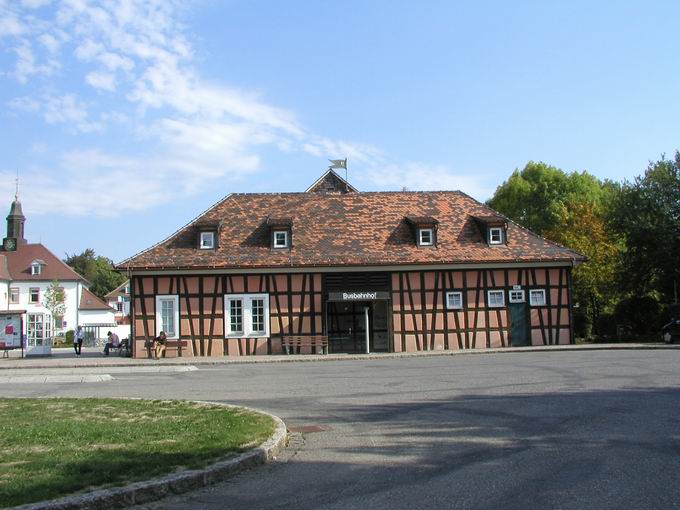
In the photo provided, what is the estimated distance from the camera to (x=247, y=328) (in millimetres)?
32750

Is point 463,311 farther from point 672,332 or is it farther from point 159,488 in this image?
point 159,488

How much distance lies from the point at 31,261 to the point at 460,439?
7386cm

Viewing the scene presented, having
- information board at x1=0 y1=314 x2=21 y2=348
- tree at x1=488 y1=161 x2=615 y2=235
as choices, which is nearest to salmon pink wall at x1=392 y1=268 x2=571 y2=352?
information board at x1=0 y1=314 x2=21 y2=348

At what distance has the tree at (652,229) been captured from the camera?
125 ft

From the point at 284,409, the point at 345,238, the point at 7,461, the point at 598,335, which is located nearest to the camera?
the point at 7,461

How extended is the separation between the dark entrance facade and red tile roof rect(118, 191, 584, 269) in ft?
3.04

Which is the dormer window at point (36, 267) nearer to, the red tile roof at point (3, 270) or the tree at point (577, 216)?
the red tile roof at point (3, 270)

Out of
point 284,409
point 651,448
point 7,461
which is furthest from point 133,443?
point 651,448

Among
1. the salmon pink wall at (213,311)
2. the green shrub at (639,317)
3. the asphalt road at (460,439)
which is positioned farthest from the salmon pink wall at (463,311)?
the asphalt road at (460,439)

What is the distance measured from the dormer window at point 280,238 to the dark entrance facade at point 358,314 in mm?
2841

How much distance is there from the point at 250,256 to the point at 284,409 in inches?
798

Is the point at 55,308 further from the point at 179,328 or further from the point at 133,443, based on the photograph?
the point at 133,443

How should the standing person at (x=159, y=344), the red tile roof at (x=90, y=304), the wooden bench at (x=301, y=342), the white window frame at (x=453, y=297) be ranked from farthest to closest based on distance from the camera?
the red tile roof at (x=90, y=304) → the white window frame at (x=453, y=297) → the wooden bench at (x=301, y=342) → the standing person at (x=159, y=344)

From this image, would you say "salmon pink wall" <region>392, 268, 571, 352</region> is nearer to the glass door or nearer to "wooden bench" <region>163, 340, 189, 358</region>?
"wooden bench" <region>163, 340, 189, 358</region>
